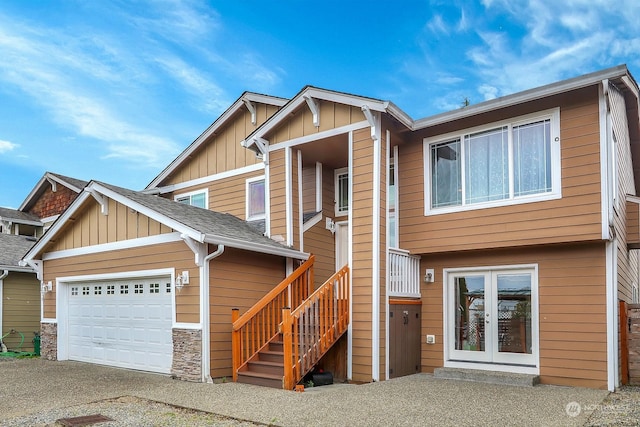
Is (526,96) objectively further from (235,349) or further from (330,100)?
(235,349)

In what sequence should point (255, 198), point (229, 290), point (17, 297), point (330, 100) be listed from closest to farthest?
point (229, 290), point (330, 100), point (255, 198), point (17, 297)

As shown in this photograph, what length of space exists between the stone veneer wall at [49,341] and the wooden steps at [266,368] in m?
5.62

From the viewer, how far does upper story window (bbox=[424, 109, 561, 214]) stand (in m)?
Answer: 8.27

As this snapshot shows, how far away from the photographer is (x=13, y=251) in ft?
51.4

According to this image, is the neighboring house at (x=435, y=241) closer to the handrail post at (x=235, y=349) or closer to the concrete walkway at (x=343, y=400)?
the handrail post at (x=235, y=349)

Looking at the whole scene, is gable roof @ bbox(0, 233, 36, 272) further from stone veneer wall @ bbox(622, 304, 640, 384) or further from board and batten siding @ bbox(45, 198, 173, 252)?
stone veneer wall @ bbox(622, 304, 640, 384)

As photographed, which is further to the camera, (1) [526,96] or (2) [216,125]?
(2) [216,125]

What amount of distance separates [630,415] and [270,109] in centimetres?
979

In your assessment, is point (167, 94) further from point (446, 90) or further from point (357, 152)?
point (357, 152)

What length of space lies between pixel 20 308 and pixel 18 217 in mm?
6564

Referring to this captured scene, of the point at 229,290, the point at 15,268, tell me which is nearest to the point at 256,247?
the point at 229,290

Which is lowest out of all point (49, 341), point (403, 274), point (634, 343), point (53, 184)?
point (49, 341)

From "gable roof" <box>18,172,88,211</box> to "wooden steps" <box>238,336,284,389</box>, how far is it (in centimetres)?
1270

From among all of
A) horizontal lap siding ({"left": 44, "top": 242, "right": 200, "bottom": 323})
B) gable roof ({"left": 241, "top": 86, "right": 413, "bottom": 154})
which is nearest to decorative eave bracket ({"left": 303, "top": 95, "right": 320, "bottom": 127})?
gable roof ({"left": 241, "top": 86, "right": 413, "bottom": 154})
